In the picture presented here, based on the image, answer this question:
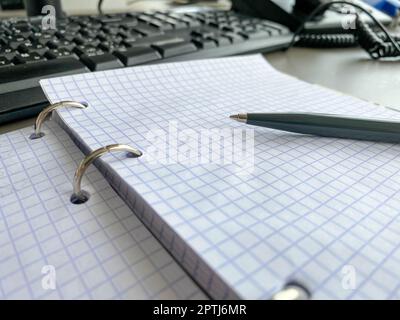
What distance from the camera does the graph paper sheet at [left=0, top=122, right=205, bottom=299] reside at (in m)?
0.16

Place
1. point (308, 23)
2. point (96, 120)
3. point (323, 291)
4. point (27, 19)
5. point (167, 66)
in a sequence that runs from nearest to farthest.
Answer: point (323, 291)
point (96, 120)
point (167, 66)
point (27, 19)
point (308, 23)

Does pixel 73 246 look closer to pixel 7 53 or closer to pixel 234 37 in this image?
pixel 7 53

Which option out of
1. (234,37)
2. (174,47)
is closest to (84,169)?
(174,47)

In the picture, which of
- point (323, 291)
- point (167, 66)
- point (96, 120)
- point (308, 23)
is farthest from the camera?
point (308, 23)

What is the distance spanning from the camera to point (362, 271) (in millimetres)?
161

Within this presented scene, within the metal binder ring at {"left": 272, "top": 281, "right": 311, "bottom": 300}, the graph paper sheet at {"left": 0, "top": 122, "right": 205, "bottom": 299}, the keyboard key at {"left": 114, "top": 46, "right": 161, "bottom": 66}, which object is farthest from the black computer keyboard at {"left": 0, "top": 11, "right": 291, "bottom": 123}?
the metal binder ring at {"left": 272, "top": 281, "right": 311, "bottom": 300}

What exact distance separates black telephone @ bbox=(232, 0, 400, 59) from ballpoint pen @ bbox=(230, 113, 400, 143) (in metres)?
0.36

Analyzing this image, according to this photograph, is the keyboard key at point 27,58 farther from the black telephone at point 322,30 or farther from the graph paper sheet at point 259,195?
the black telephone at point 322,30

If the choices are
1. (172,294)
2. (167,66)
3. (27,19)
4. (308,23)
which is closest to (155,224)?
(172,294)

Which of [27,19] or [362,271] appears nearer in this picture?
[362,271]

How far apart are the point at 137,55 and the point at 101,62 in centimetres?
5

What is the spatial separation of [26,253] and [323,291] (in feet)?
0.51

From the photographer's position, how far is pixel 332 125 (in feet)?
0.89

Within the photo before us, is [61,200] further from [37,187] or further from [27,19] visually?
[27,19]
